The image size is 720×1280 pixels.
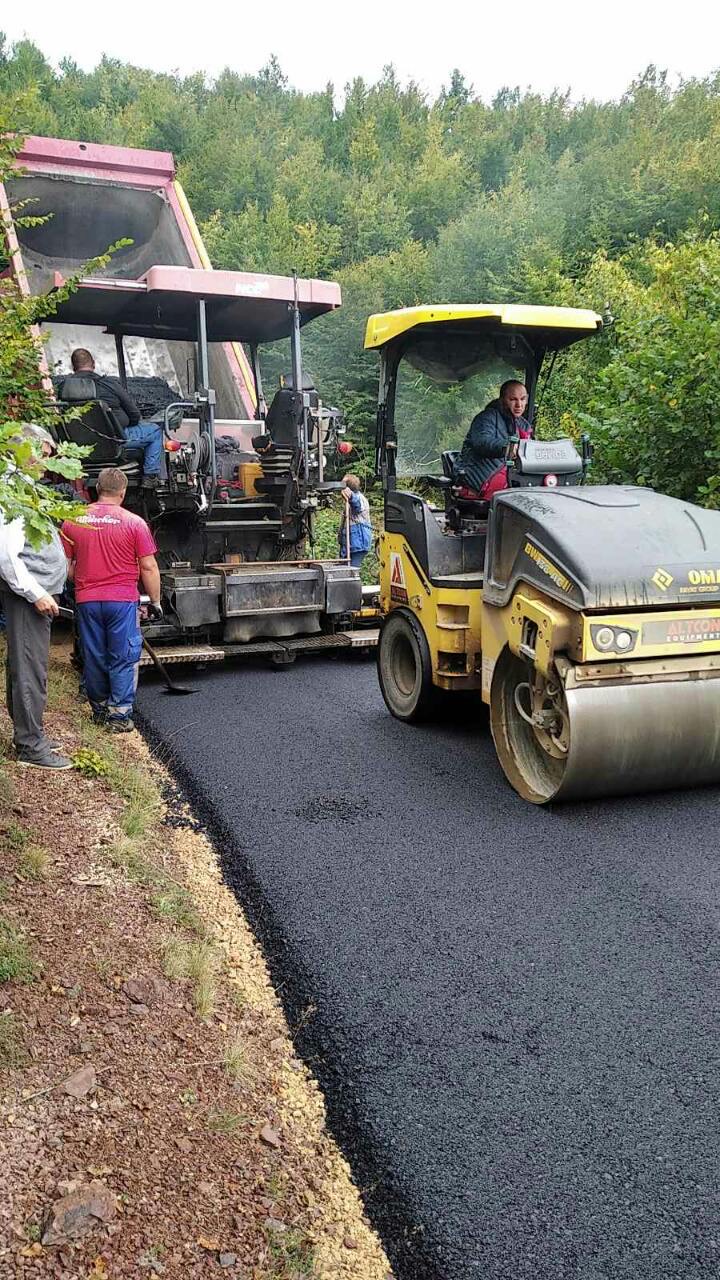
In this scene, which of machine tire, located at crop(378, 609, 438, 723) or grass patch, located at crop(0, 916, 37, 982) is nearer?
grass patch, located at crop(0, 916, 37, 982)

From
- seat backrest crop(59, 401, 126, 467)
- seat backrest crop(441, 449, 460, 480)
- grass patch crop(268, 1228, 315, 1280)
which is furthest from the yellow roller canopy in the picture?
grass patch crop(268, 1228, 315, 1280)

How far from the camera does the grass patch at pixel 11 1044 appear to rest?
231cm

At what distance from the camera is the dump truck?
22.0 feet

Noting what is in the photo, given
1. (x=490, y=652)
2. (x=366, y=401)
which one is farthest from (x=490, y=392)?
(x=366, y=401)

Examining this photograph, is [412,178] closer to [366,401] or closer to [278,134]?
[278,134]

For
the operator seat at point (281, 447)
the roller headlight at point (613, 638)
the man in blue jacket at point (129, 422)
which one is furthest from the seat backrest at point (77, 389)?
the roller headlight at point (613, 638)

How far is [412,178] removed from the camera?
143ft

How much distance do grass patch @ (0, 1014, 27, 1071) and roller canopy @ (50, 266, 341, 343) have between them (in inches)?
215

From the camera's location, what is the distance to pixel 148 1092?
7.42 ft

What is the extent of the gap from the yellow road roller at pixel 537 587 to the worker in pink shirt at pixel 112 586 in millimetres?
1405

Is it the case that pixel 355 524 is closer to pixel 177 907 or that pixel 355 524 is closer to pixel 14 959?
pixel 177 907

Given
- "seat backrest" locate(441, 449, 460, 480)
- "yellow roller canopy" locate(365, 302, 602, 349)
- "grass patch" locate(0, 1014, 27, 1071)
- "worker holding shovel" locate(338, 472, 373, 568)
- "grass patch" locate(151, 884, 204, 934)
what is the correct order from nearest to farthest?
"grass patch" locate(0, 1014, 27, 1071)
"grass patch" locate(151, 884, 204, 934)
"yellow roller canopy" locate(365, 302, 602, 349)
"seat backrest" locate(441, 449, 460, 480)
"worker holding shovel" locate(338, 472, 373, 568)

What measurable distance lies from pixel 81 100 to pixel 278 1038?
185 ft

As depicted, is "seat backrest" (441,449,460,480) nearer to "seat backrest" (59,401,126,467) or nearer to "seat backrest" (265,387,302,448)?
"seat backrest" (265,387,302,448)
